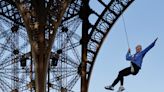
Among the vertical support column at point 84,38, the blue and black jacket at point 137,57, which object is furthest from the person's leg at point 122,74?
the vertical support column at point 84,38

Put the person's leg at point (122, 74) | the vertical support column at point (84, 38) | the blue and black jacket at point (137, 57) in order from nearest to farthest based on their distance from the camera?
the blue and black jacket at point (137, 57), the person's leg at point (122, 74), the vertical support column at point (84, 38)

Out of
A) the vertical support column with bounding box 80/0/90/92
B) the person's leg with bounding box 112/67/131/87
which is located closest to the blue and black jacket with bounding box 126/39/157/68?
the person's leg with bounding box 112/67/131/87

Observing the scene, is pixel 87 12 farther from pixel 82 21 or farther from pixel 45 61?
pixel 45 61

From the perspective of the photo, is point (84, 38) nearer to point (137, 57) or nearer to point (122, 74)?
point (122, 74)

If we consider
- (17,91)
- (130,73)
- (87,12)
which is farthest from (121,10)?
(130,73)

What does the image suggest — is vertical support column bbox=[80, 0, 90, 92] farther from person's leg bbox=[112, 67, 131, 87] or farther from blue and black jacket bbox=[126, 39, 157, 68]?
blue and black jacket bbox=[126, 39, 157, 68]

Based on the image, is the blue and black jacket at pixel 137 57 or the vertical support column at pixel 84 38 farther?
the vertical support column at pixel 84 38

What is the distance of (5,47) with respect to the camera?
41.2 metres

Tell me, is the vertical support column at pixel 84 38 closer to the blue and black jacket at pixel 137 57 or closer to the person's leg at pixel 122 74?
the person's leg at pixel 122 74

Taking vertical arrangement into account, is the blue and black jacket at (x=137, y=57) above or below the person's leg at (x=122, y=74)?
above

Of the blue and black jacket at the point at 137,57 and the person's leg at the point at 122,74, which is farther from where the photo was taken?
the person's leg at the point at 122,74

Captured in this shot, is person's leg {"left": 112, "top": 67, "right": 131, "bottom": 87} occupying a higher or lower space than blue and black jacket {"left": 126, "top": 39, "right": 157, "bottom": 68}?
lower

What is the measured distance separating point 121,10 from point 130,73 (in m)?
14.4

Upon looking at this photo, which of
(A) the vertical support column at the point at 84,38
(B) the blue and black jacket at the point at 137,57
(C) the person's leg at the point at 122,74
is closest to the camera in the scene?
(B) the blue and black jacket at the point at 137,57
